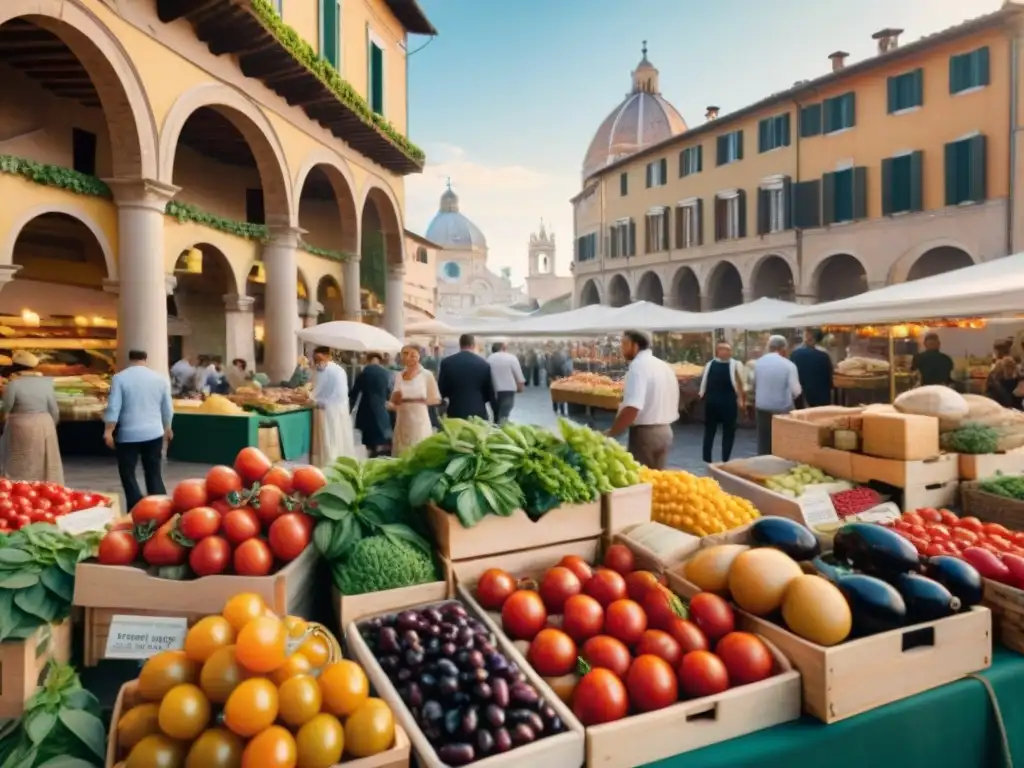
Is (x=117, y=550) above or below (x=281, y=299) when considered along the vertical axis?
below

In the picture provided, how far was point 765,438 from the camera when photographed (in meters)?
8.65

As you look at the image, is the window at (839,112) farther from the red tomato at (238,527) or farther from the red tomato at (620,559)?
the red tomato at (238,527)

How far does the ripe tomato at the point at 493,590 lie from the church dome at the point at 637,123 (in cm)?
5431

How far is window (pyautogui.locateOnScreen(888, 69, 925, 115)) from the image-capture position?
2070cm

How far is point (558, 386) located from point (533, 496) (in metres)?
13.8

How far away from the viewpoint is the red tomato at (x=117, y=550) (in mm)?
2420

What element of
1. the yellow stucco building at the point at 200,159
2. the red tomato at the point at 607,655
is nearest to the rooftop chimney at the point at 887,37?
the yellow stucco building at the point at 200,159

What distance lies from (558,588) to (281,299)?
1276 cm

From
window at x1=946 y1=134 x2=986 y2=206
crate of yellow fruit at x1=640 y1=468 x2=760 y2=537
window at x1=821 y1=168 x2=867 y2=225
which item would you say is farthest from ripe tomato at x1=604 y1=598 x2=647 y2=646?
window at x1=821 y1=168 x2=867 y2=225

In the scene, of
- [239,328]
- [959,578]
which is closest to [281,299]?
[239,328]

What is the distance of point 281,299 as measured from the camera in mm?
14078

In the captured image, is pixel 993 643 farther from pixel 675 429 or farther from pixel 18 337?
pixel 18 337

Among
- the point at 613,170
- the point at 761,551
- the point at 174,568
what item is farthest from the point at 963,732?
the point at 613,170

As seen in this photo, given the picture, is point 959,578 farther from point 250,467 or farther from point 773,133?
point 773,133
